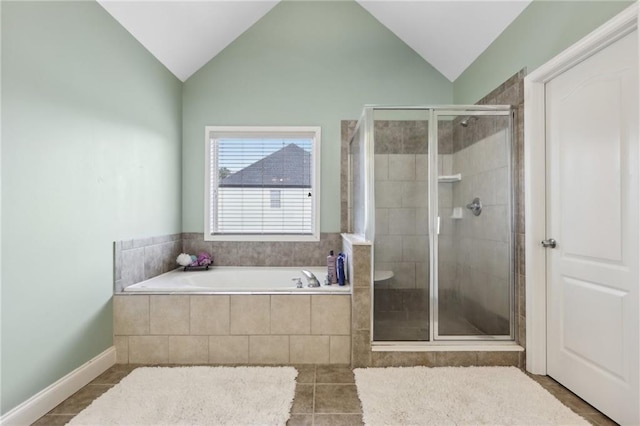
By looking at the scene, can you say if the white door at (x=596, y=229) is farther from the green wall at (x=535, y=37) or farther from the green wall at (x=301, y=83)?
the green wall at (x=301, y=83)

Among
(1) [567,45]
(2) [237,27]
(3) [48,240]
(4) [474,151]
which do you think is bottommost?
(3) [48,240]

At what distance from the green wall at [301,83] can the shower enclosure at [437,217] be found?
1.04m

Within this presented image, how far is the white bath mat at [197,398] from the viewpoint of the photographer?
1658 mm

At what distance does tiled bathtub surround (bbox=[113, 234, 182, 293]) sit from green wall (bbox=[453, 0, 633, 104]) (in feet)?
9.73

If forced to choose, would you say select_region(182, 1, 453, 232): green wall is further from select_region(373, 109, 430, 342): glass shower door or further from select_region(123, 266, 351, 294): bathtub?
select_region(373, 109, 430, 342): glass shower door

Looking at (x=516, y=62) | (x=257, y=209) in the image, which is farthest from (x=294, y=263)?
(x=516, y=62)

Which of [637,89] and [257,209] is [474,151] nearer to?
[637,89]

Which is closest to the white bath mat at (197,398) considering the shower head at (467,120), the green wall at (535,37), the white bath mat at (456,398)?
the white bath mat at (456,398)

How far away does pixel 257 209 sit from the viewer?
3.40 metres

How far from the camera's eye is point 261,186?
3.41 metres

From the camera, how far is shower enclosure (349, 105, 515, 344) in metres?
2.32

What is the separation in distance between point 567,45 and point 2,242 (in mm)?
2995

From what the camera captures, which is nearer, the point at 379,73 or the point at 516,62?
the point at 516,62

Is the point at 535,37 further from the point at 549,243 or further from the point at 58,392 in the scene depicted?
the point at 58,392
